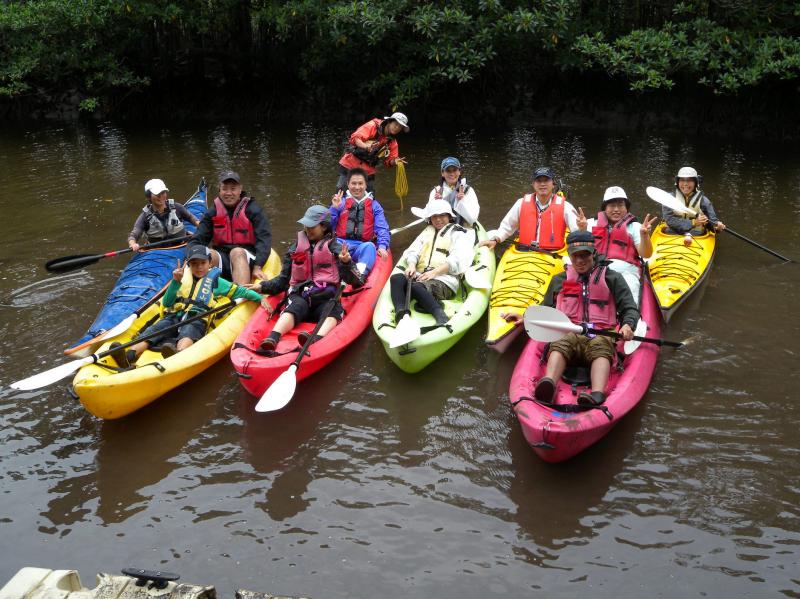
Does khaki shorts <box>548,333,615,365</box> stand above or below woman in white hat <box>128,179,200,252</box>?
below

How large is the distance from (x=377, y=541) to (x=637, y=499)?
150 cm

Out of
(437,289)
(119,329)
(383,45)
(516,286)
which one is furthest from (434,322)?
(383,45)

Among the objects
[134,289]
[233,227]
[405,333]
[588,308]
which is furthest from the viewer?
[233,227]

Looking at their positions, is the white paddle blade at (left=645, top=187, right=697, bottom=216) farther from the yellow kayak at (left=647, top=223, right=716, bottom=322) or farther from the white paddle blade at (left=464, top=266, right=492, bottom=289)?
the white paddle blade at (left=464, top=266, right=492, bottom=289)

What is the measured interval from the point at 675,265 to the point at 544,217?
4.11ft

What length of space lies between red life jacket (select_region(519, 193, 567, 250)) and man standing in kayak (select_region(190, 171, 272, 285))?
7.83ft

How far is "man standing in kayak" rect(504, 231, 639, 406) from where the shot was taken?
480 cm

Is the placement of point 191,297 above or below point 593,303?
below

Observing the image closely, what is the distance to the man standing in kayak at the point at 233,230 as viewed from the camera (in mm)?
6590

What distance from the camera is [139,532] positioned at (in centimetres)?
408

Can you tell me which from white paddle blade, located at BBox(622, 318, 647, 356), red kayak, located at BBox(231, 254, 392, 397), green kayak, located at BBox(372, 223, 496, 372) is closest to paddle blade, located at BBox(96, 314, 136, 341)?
red kayak, located at BBox(231, 254, 392, 397)

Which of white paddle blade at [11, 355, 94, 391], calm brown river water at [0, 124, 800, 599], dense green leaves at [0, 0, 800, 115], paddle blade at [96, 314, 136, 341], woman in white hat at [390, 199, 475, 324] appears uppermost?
dense green leaves at [0, 0, 800, 115]

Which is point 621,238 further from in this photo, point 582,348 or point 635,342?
point 582,348

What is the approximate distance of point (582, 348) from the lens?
4.91 m
